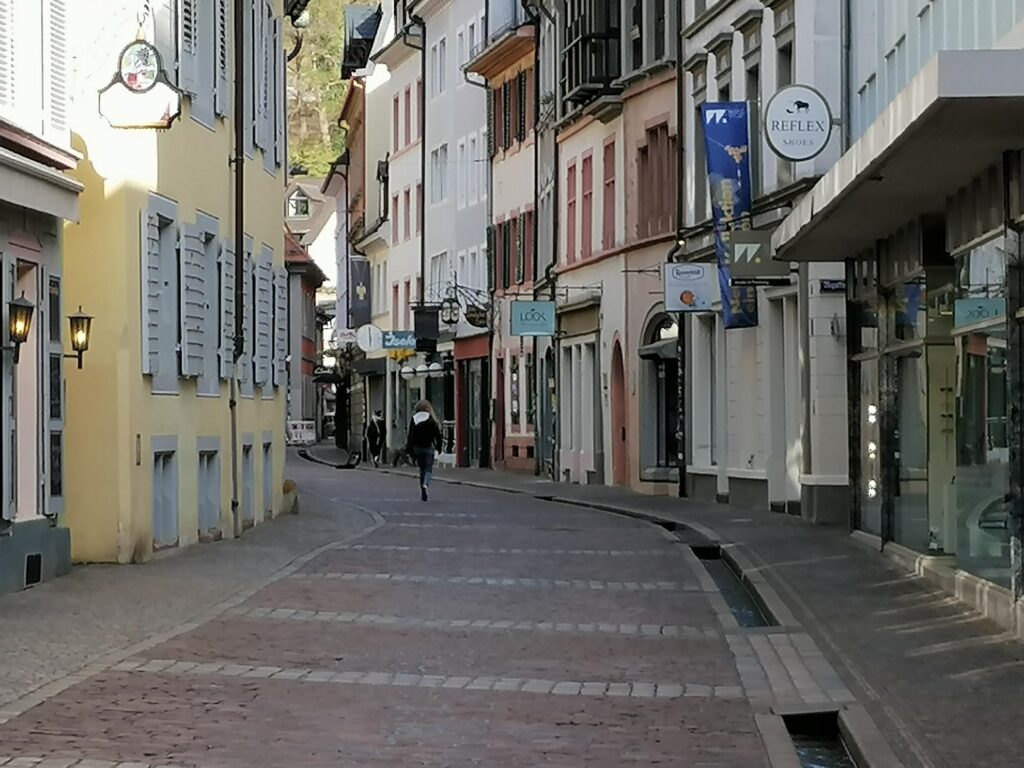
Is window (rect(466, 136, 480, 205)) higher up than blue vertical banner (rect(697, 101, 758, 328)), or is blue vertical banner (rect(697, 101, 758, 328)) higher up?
window (rect(466, 136, 480, 205))

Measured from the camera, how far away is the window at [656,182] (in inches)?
1612

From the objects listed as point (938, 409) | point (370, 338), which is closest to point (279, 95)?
point (938, 409)

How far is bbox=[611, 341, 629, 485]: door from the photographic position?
146ft

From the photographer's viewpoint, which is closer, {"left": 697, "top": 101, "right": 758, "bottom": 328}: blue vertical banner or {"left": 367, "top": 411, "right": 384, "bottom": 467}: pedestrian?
{"left": 697, "top": 101, "right": 758, "bottom": 328}: blue vertical banner

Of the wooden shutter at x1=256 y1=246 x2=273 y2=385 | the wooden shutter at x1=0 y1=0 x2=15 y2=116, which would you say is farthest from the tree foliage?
the wooden shutter at x1=0 y1=0 x2=15 y2=116

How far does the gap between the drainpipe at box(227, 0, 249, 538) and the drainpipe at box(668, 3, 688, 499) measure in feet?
40.7

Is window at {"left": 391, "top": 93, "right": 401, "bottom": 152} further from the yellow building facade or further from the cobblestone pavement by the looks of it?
the cobblestone pavement

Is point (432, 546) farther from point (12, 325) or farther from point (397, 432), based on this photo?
point (397, 432)

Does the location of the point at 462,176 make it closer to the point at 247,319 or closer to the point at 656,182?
the point at 656,182

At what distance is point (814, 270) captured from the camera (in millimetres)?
30000

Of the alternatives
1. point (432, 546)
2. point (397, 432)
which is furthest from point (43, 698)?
point (397, 432)

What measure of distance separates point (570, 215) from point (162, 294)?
26997 mm

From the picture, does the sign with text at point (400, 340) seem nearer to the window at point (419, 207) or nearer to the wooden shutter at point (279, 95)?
the window at point (419, 207)

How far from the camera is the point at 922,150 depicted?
51.7 ft
